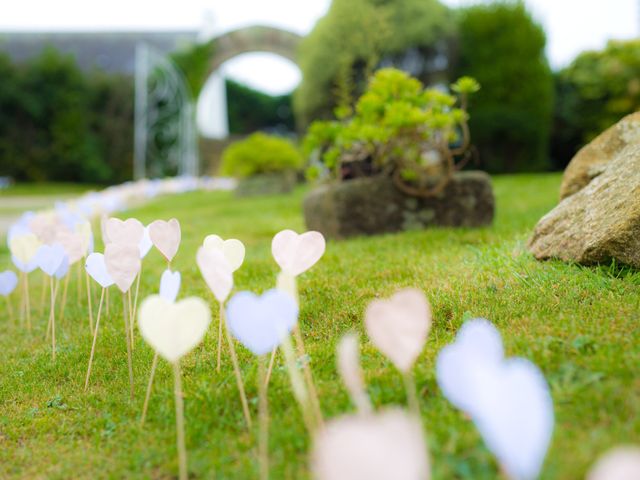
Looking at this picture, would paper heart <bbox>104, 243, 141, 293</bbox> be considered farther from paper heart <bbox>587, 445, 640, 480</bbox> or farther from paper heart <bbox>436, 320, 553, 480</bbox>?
paper heart <bbox>587, 445, 640, 480</bbox>

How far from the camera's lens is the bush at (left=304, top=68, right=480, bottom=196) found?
395 centimetres

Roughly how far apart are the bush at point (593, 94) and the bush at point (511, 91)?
2.73ft

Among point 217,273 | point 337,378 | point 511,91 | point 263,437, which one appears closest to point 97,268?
point 217,273

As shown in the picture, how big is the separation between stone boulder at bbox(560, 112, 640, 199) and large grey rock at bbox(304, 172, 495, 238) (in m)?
1.00

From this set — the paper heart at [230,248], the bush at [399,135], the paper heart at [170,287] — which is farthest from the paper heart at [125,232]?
the bush at [399,135]

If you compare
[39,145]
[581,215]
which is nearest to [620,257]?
[581,215]

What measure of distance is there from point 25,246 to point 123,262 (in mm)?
1131

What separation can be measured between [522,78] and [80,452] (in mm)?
11702

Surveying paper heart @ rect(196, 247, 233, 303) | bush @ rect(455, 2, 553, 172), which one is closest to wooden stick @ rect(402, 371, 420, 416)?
paper heart @ rect(196, 247, 233, 303)

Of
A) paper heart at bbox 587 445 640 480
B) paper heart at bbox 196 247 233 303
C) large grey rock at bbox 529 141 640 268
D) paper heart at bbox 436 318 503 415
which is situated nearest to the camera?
paper heart at bbox 587 445 640 480

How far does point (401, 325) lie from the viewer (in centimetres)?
113

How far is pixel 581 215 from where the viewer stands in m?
2.55

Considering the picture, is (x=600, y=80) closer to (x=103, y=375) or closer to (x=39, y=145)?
(x=103, y=375)

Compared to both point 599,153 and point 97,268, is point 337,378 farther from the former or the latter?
point 599,153
